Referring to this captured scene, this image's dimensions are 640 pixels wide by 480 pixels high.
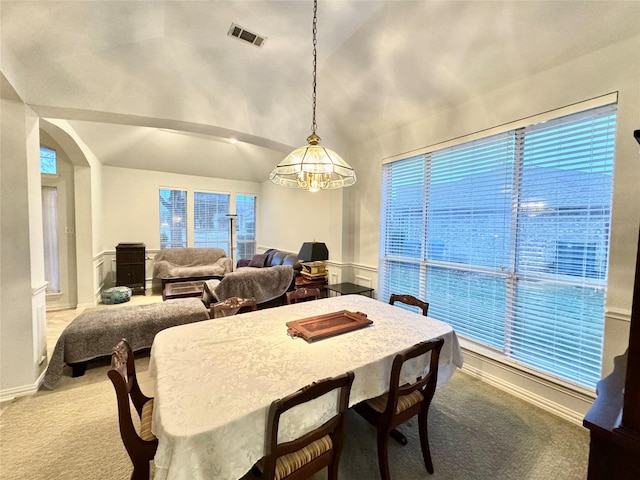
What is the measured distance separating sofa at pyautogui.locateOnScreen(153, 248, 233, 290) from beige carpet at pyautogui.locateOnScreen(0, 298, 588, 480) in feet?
11.1

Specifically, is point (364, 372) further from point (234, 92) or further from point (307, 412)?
point (234, 92)

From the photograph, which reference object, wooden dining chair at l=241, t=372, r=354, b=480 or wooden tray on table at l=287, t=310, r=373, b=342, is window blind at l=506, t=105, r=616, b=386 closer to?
wooden tray on table at l=287, t=310, r=373, b=342

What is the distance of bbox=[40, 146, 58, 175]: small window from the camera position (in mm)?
4352

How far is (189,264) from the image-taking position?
6359 millimetres

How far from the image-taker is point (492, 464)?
1.75 m

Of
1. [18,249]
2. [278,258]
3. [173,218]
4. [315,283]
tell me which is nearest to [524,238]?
[315,283]

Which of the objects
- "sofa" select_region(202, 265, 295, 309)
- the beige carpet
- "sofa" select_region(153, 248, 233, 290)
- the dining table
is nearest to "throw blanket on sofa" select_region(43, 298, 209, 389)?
the beige carpet

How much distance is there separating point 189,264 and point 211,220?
1339mm

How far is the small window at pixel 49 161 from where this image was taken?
4352 millimetres

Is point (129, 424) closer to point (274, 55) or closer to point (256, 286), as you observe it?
point (256, 286)

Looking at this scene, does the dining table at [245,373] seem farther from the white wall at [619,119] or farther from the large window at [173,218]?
the large window at [173,218]

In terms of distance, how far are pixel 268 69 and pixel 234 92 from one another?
19.1 inches

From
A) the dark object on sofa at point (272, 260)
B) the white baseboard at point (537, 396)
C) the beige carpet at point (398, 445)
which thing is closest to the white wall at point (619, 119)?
the white baseboard at point (537, 396)

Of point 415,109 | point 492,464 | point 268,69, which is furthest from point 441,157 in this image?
point 492,464
